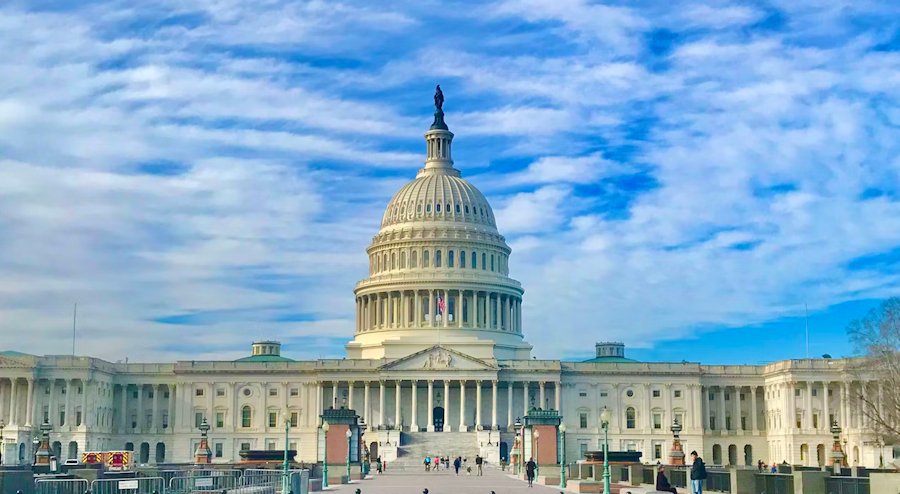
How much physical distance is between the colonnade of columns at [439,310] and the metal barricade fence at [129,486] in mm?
111658

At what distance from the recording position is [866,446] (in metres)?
139

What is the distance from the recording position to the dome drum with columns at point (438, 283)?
166312 mm

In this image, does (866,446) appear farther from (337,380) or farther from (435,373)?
(337,380)

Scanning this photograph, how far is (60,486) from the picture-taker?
1997 inches

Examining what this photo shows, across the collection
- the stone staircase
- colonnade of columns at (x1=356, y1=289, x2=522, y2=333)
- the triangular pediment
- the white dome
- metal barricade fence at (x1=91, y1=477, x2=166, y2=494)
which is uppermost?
the white dome

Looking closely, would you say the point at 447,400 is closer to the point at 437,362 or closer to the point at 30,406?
the point at 437,362

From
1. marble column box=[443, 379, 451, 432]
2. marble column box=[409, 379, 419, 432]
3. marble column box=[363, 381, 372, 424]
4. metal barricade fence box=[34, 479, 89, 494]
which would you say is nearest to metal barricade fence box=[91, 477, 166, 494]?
metal barricade fence box=[34, 479, 89, 494]

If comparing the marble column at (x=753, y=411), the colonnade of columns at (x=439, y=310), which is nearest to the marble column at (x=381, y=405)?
the colonnade of columns at (x=439, y=310)

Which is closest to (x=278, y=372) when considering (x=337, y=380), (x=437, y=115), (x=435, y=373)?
(x=337, y=380)

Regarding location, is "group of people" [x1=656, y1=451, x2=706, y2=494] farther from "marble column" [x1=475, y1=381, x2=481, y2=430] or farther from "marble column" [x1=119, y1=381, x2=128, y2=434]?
"marble column" [x1=119, y1=381, x2=128, y2=434]

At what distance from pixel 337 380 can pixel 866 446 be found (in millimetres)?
57127

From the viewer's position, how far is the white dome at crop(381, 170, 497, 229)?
6796 inches

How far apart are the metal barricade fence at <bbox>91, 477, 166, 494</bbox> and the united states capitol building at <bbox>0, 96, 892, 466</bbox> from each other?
3674 inches

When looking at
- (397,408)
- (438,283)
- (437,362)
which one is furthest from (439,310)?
(397,408)
